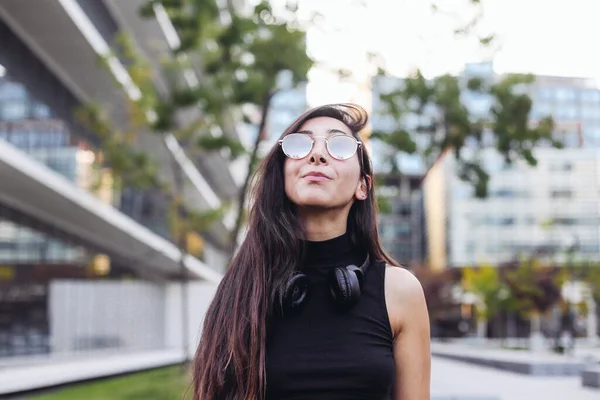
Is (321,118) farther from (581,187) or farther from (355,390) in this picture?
(581,187)

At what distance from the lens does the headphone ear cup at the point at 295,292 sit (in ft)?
7.08

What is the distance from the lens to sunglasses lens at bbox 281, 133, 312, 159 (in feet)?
7.36

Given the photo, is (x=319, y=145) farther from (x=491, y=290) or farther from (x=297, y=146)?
(x=491, y=290)

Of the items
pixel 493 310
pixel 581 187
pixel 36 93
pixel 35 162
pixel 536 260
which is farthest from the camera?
pixel 581 187

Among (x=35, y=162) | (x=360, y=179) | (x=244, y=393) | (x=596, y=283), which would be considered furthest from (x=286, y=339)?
(x=596, y=283)

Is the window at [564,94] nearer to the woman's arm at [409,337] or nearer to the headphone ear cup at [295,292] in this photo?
the woman's arm at [409,337]

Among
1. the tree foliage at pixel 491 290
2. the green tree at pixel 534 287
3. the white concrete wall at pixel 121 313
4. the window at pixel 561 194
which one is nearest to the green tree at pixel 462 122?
the white concrete wall at pixel 121 313

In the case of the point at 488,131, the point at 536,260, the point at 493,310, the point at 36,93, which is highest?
the point at 36,93

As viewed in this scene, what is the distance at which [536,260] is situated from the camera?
1742 inches

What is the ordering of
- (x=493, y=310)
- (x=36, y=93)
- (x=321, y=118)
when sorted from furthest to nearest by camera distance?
1. (x=493, y=310)
2. (x=36, y=93)
3. (x=321, y=118)

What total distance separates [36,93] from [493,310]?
114ft

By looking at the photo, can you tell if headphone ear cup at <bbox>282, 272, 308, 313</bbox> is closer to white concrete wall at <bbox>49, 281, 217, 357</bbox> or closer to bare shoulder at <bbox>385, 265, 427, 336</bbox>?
bare shoulder at <bbox>385, 265, 427, 336</bbox>

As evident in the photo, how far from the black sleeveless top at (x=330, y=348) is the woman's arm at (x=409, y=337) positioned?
3 cm

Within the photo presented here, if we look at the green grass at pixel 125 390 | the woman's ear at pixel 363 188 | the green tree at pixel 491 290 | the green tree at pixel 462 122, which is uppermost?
the green tree at pixel 462 122
